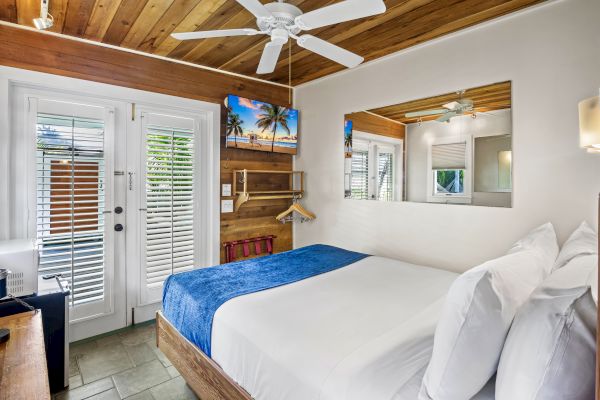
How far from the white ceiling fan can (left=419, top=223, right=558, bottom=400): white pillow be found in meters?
1.29

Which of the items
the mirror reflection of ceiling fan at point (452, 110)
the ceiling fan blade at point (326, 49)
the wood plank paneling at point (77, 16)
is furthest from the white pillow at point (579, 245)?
the wood plank paneling at point (77, 16)

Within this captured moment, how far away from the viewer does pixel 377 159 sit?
326cm

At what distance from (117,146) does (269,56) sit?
1.69m

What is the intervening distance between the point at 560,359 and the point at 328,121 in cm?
322

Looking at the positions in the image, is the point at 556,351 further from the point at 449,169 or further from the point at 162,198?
the point at 162,198

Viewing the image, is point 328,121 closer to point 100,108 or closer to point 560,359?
point 100,108

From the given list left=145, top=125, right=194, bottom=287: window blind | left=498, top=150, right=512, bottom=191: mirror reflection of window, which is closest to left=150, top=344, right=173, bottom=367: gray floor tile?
left=145, top=125, right=194, bottom=287: window blind

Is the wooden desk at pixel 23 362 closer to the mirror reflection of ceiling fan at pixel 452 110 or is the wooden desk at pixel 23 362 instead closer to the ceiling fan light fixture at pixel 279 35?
the ceiling fan light fixture at pixel 279 35

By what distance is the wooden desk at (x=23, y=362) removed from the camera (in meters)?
1.09

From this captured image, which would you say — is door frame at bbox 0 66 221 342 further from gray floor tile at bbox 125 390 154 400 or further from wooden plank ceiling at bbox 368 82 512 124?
wooden plank ceiling at bbox 368 82 512 124

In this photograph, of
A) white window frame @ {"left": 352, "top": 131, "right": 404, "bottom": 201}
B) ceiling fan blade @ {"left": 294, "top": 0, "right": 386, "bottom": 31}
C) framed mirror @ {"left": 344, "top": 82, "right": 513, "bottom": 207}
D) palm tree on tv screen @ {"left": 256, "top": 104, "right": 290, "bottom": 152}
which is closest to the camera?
ceiling fan blade @ {"left": 294, "top": 0, "right": 386, "bottom": 31}

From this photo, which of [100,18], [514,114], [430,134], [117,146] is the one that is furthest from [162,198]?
[514,114]

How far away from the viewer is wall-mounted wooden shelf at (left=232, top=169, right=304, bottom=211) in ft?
11.7

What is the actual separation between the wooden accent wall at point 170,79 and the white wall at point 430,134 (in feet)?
5.40
